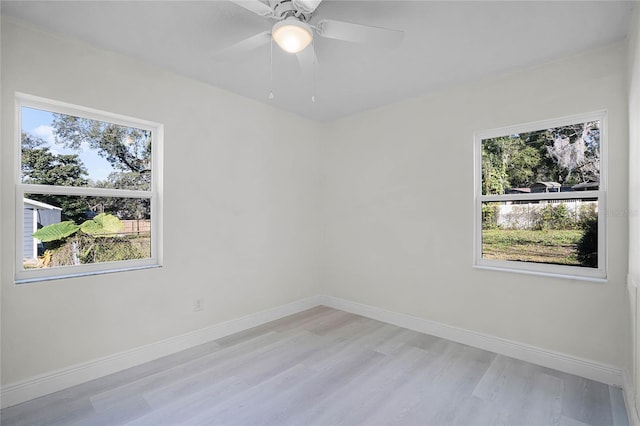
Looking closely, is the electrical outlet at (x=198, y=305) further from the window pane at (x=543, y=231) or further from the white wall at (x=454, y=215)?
the window pane at (x=543, y=231)

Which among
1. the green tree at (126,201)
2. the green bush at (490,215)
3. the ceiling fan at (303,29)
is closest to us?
the ceiling fan at (303,29)

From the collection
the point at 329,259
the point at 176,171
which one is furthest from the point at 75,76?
the point at 329,259

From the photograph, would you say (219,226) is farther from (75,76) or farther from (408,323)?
(408,323)

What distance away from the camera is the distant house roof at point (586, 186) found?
8.38ft

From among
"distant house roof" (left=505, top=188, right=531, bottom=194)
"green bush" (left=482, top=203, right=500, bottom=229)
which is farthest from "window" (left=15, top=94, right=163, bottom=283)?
"distant house roof" (left=505, top=188, right=531, bottom=194)

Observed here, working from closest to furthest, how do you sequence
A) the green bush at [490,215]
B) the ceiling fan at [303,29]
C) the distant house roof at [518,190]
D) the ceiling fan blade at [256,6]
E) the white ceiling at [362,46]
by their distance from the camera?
the ceiling fan blade at [256,6] → the ceiling fan at [303,29] → the white ceiling at [362,46] → the distant house roof at [518,190] → the green bush at [490,215]

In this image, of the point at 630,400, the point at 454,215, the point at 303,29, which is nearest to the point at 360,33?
the point at 303,29

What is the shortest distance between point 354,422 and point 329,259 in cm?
250

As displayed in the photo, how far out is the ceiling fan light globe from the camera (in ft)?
5.85

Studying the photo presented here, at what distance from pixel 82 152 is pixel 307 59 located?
1944 millimetres

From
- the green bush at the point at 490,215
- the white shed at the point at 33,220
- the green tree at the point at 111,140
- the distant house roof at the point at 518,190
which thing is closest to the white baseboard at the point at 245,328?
the white shed at the point at 33,220

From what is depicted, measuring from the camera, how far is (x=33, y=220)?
230 cm

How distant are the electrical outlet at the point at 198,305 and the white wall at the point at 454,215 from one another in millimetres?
1791

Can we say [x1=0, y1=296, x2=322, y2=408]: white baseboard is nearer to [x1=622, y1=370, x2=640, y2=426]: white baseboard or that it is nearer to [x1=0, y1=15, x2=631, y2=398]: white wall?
[x1=0, y1=15, x2=631, y2=398]: white wall
